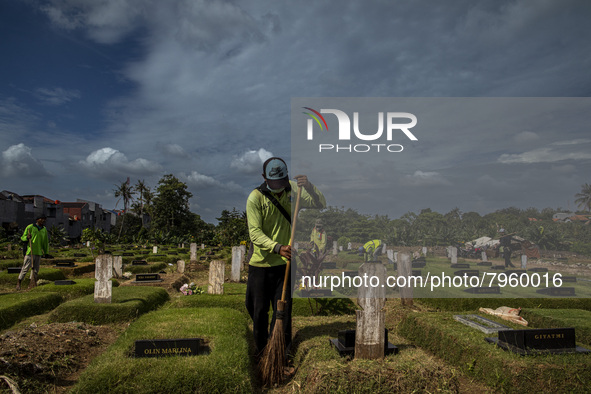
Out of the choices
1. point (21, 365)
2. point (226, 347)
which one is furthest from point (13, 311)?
point (226, 347)

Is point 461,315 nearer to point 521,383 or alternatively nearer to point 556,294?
point 521,383

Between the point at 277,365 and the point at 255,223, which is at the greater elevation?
the point at 255,223

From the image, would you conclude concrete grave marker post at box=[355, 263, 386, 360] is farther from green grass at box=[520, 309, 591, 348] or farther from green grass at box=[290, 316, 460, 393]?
green grass at box=[520, 309, 591, 348]

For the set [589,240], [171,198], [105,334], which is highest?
[171,198]

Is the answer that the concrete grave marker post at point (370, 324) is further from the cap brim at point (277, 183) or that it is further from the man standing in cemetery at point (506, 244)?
the man standing in cemetery at point (506, 244)

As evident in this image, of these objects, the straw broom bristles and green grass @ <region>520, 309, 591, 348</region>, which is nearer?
the straw broom bristles

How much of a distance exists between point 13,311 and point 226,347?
20.3 feet

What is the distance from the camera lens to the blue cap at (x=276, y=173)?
478 cm

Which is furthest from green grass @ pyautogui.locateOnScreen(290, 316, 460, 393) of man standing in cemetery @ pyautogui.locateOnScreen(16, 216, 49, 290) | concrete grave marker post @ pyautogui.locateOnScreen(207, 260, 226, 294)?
man standing in cemetery @ pyautogui.locateOnScreen(16, 216, 49, 290)

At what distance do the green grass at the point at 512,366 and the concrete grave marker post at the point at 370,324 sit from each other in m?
1.44

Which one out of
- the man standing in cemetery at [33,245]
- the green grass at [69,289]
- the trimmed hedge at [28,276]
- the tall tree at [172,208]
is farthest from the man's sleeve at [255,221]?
the tall tree at [172,208]

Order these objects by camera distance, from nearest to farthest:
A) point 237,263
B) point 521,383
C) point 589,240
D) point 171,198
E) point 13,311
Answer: point 521,383 < point 13,311 < point 237,263 < point 589,240 < point 171,198

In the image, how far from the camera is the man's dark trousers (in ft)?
15.8

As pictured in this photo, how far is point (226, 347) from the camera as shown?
489cm
